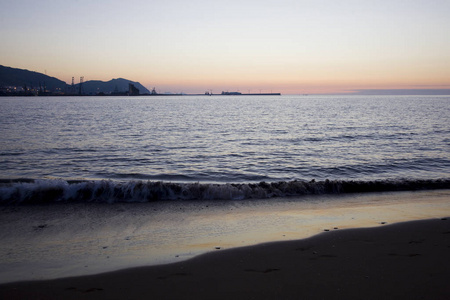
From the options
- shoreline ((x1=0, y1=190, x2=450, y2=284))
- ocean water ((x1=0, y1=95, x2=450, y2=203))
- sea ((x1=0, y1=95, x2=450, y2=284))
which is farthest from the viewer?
ocean water ((x1=0, y1=95, x2=450, y2=203))

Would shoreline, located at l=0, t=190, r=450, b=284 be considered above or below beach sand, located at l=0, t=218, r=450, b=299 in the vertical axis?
below

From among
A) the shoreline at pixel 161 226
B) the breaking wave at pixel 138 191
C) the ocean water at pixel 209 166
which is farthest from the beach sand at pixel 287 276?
the ocean water at pixel 209 166

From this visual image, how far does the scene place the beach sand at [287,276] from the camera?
4273 mm

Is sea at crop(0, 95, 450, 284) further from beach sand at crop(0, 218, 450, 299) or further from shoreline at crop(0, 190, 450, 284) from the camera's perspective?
beach sand at crop(0, 218, 450, 299)

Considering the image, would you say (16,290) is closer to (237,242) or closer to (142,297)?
(142,297)

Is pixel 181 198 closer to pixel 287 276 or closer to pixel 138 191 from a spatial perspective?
pixel 138 191


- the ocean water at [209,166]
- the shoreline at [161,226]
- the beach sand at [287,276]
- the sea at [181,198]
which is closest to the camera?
the beach sand at [287,276]

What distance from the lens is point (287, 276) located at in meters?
4.76

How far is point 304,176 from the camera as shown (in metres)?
14.2

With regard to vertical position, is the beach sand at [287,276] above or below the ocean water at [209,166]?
below

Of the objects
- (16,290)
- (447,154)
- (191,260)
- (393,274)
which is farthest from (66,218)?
(447,154)

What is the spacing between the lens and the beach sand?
4273mm

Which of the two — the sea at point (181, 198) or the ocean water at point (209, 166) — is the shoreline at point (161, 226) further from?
the ocean water at point (209, 166)

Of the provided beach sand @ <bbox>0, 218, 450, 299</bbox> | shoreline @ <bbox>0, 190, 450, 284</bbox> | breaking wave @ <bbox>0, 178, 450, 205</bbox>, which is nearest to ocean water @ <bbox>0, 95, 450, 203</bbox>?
breaking wave @ <bbox>0, 178, 450, 205</bbox>
